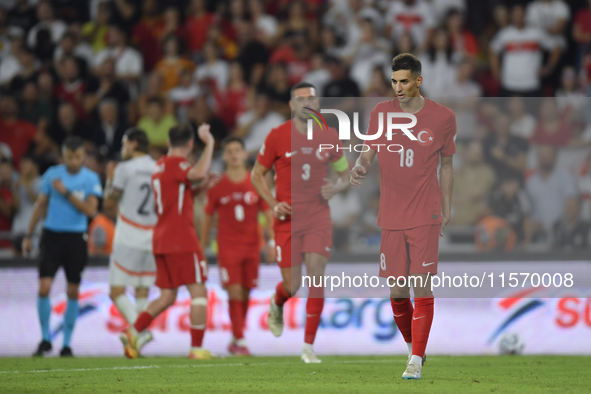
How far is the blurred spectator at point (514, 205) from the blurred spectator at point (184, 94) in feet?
18.0

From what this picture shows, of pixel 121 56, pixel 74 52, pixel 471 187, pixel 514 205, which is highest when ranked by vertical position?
pixel 74 52

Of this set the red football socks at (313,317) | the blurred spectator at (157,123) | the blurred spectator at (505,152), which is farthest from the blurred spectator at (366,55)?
→ the red football socks at (313,317)

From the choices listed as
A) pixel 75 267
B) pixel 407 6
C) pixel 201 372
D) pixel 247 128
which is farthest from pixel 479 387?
pixel 407 6

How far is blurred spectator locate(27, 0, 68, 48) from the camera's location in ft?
48.0

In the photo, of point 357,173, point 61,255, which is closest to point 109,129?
point 61,255

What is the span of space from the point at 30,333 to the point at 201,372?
3876 mm

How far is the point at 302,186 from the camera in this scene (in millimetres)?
7648

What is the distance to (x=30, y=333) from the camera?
9688 mm

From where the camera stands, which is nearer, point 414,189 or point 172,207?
point 414,189

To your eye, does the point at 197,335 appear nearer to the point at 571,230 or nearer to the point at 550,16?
the point at 571,230

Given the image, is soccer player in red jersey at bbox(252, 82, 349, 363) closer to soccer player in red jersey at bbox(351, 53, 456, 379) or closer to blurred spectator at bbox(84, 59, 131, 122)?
soccer player in red jersey at bbox(351, 53, 456, 379)

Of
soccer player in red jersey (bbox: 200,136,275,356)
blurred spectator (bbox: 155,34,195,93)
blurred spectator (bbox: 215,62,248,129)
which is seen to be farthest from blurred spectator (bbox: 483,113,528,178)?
blurred spectator (bbox: 155,34,195,93)

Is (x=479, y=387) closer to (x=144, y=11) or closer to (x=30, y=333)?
(x=30, y=333)

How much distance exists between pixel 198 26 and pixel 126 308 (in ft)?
22.5
